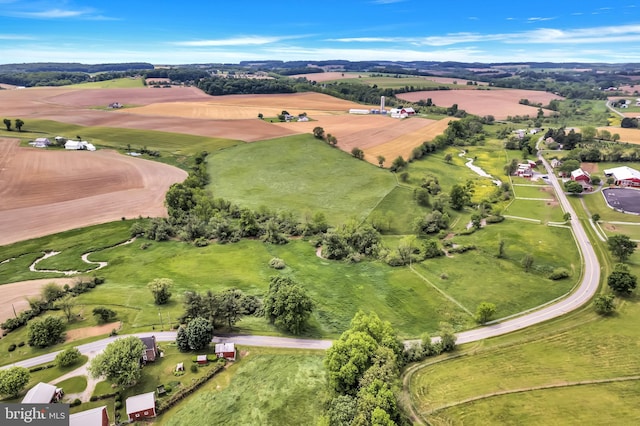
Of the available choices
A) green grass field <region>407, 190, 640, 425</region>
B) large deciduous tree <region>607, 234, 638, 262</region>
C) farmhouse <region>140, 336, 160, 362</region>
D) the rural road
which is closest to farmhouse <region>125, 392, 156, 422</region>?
farmhouse <region>140, 336, 160, 362</region>

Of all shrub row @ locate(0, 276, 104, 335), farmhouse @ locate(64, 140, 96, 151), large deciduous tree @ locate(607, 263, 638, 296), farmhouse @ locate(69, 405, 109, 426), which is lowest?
farmhouse @ locate(69, 405, 109, 426)

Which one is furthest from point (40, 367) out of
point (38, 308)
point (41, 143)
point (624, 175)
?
point (624, 175)

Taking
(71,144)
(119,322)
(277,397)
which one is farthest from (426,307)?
(71,144)

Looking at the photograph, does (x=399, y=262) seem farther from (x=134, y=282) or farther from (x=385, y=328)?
(x=134, y=282)

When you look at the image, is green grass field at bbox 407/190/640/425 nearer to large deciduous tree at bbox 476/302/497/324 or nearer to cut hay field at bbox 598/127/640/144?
large deciduous tree at bbox 476/302/497/324

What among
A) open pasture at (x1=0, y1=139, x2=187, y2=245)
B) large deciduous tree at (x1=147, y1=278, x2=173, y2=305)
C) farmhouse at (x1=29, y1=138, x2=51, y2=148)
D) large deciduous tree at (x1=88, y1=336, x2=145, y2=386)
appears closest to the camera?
large deciduous tree at (x1=88, y1=336, x2=145, y2=386)

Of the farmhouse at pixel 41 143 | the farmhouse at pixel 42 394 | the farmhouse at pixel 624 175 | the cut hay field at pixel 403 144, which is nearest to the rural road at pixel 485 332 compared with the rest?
the farmhouse at pixel 42 394

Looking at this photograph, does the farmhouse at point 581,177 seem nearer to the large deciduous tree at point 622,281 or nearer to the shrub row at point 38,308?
the large deciduous tree at point 622,281

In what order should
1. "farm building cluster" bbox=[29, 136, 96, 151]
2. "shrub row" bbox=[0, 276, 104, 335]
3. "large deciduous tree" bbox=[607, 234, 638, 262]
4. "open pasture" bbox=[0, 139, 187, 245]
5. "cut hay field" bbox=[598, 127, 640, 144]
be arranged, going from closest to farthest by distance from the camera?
"shrub row" bbox=[0, 276, 104, 335] < "large deciduous tree" bbox=[607, 234, 638, 262] < "open pasture" bbox=[0, 139, 187, 245] < "farm building cluster" bbox=[29, 136, 96, 151] < "cut hay field" bbox=[598, 127, 640, 144]
